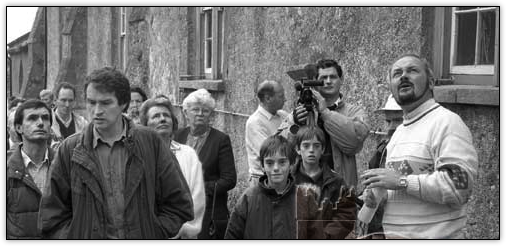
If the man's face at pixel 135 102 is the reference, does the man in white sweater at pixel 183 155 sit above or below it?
below

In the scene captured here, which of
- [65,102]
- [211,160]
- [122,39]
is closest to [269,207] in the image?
[211,160]

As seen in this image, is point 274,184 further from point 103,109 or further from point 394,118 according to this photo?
point 103,109

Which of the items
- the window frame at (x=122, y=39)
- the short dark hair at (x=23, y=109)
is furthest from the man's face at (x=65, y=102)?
the window frame at (x=122, y=39)

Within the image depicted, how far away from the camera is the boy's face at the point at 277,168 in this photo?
14.4 feet

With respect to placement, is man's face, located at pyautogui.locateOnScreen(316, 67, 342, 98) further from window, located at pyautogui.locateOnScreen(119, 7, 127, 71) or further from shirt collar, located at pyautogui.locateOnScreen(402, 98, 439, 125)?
window, located at pyautogui.locateOnScreen(119, 7, 127, 71)

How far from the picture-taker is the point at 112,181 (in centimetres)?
374

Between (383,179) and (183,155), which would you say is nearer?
(383,179)

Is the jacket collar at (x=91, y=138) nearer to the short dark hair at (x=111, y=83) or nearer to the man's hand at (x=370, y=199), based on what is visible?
the short dark hair at (x=111, y=83)

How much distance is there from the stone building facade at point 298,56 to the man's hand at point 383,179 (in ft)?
5.81

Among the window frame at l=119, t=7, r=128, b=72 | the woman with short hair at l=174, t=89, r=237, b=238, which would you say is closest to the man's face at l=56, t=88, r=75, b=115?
the woman with short hair at l=174, t=89, r=237, b=238

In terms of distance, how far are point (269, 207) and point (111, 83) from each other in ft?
3.70

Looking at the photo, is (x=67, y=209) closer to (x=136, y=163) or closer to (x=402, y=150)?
(x=136, y=163)
